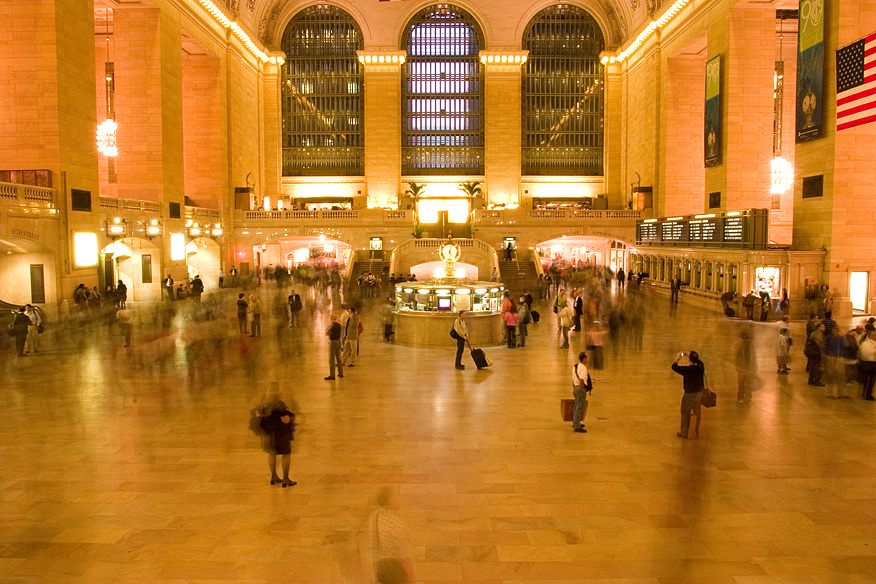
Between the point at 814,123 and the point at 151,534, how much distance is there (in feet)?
73.3

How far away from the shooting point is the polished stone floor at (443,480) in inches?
210

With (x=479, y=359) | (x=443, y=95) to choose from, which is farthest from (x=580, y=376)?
(x=443, y=95)

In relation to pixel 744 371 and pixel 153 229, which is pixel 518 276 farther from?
pixel 744 371

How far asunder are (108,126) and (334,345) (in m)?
25.8

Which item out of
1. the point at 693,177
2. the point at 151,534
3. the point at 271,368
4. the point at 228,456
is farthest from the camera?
the point at 693,177

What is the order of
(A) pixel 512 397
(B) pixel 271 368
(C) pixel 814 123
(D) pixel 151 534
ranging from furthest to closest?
(C) pixel 814 123 → (B) pixel 271 368 → (A) pixel 512 397 → (D) pixel 151 534

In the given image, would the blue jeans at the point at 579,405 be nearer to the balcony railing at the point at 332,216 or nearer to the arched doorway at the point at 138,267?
the arched doorway at the point at 138,267

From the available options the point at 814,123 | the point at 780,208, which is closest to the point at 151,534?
the point at 814,123

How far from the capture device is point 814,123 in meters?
21.2

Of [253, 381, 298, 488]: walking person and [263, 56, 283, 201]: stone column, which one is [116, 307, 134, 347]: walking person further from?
[263, 56, 283, 201]: stone column

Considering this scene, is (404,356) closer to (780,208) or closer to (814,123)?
(814,123)

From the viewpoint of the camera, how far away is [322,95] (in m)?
44.9

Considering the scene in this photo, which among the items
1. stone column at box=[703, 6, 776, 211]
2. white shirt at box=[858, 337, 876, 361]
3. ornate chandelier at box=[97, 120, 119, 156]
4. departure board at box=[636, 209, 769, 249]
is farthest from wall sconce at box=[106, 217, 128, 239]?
stone column at box=[703, 6, 776, 211]

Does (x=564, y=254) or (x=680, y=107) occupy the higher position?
(x=680, y=107)
